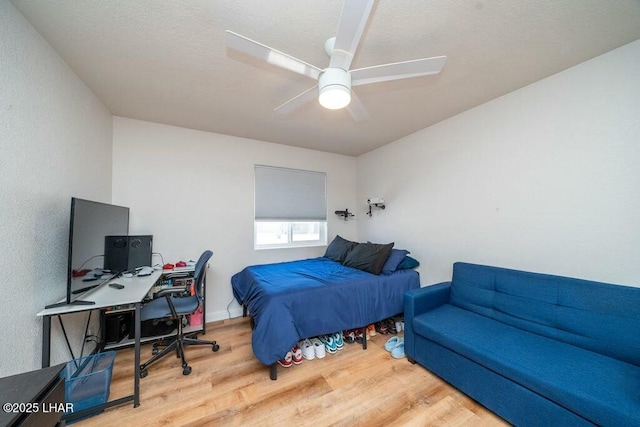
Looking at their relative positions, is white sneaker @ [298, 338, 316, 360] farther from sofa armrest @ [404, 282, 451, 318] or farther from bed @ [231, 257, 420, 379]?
sofa armrest @ [404, 282, 451, 318]

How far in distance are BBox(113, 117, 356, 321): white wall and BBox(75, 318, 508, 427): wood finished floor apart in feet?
3.55

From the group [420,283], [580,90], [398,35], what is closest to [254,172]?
[398,35]

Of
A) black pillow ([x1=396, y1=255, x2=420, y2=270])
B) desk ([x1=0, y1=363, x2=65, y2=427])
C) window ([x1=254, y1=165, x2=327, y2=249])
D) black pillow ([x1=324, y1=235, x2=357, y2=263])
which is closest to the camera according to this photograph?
desk ([x1=0, y1=363, x2=65, y2=427])

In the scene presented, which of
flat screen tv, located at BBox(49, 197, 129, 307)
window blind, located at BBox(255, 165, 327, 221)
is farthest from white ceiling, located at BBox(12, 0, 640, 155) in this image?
window blind, located at BBox(255, 165, 327, 221)

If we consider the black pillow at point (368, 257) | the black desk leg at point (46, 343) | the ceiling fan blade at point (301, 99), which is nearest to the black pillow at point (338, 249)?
the black pillow at point (368, 257)

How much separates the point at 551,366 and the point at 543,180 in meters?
1.46

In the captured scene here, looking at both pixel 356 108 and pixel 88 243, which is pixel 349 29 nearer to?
pixel 356 108

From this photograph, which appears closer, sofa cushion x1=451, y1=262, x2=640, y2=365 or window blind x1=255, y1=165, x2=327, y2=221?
sofa cushion x1=451, y1=262, x2=640, y2=365

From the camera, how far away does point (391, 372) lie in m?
2.05

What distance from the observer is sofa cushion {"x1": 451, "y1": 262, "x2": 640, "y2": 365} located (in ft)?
4.82

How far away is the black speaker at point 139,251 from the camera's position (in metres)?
2.48

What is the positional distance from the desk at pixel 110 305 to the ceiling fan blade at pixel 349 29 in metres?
2.09

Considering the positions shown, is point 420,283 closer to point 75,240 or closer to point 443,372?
point 443,372

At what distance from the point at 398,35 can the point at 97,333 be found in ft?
12.3
